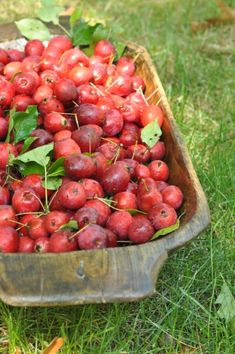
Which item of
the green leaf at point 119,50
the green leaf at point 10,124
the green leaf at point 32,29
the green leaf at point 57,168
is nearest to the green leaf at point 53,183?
the green leaf at point 57,168

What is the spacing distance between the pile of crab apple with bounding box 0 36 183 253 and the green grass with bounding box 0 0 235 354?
0.29 m

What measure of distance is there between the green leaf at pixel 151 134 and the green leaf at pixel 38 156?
0.36 m

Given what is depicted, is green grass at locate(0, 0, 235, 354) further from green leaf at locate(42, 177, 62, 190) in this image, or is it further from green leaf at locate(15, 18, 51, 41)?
green leaf at locate(15, 18, 51, 41)

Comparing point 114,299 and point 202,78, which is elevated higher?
point 114,299

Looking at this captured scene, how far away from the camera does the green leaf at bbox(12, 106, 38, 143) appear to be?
210 cm

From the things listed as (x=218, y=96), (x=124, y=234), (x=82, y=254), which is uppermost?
(x=82, y=254)

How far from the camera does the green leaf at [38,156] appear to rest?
1940mm

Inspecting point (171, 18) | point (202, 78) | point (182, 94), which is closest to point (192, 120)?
point (182, 94)

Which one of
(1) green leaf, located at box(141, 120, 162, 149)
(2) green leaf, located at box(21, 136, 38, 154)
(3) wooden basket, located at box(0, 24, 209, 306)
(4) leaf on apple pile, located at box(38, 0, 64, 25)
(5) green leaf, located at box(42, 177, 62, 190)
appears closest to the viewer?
(3) wooden basket, located at box(0, 24, 209, 306)

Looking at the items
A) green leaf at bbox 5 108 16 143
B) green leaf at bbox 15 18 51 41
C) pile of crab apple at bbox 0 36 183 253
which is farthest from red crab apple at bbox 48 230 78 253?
green leaf at bbox 15 18 51 41

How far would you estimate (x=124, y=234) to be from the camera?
1823 millimetres

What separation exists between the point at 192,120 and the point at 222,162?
1.59 feet

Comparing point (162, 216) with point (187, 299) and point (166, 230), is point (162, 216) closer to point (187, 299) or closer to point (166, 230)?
point (166, 230)

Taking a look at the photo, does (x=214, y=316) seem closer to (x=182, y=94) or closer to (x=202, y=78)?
(x=182, y=94)
